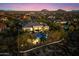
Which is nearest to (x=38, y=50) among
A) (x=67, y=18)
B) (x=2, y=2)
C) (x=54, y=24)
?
(x=54, y=24)

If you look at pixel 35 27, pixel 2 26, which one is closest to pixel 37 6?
pixel 35 27

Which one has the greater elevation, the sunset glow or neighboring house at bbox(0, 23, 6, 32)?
the sunset glow

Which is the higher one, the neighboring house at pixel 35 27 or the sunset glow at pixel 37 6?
the sunset glow at pixel 37 6

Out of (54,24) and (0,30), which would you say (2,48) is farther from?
(54,24)

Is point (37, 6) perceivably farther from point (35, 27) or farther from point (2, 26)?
point (2, 26)

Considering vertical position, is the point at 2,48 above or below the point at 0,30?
below

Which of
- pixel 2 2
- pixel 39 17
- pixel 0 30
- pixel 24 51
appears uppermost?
pixel 2 2
